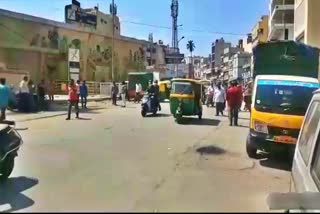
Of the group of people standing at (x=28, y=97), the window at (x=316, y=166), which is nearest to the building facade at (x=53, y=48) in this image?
the group of people standing at (x=28, y=97)

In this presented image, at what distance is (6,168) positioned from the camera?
820 cm

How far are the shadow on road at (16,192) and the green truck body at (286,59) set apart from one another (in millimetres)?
13131

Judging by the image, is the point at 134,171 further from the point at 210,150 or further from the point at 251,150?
the point at 210,150

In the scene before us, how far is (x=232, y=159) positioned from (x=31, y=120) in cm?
1199

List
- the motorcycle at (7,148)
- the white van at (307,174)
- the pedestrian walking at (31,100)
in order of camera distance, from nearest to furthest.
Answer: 1. the white van at (307,174)
2. the motorcycle at (7,148)
3. the pedestrian walking at (31,100)

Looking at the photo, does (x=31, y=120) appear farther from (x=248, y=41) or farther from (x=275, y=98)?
(x=248, y=41)

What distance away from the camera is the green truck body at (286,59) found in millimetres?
19141

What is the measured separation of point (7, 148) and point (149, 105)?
50.9ft

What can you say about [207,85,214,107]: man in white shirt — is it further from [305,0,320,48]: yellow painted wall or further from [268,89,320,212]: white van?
[268,89,320,212]: white van

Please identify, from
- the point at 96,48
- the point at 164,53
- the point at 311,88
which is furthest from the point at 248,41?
the point at 311,88

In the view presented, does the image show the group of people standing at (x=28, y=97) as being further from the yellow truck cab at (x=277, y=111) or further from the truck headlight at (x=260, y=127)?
the truck headlight at (x=260, y=127)

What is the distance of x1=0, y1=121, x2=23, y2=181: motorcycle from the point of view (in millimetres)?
8016

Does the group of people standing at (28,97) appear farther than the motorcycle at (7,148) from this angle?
Yes

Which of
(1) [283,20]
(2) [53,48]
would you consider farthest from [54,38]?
(1) [283,20]
